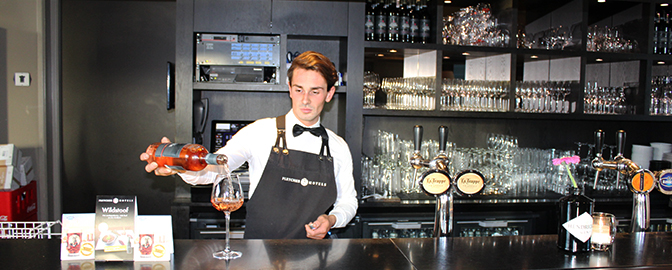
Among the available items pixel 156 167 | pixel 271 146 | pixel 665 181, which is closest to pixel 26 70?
pixel 271 146

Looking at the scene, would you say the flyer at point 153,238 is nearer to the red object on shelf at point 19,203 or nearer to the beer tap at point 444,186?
the beer tap at point 444,186

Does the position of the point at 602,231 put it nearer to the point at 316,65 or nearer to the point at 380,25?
the point at 316,65

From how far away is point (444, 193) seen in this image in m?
1.72

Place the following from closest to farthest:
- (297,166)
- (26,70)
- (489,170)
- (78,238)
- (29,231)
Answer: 1. (78,238)
2. (29,231)
3. (297,166)
4. (489,170)
5. (26,70)

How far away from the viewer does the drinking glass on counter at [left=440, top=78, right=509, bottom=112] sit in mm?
3209

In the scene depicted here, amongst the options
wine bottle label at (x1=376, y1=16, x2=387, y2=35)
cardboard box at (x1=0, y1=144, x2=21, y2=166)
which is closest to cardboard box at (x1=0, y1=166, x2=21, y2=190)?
cardboard box at (x1=0, y1=144, x2=21, y2=166)

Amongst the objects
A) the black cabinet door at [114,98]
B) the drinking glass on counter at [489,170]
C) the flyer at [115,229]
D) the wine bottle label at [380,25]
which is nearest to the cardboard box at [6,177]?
the black cabinet door at [114,98]

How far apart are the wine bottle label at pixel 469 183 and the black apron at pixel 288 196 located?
67 cm

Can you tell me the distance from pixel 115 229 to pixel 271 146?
0.97m

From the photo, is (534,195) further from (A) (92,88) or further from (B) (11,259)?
(A) (92,88)

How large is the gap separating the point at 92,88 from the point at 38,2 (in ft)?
2.62

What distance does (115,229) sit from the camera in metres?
1.33

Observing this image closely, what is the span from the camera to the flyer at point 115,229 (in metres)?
1.32

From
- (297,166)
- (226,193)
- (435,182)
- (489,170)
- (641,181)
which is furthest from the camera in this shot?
(489,170)
